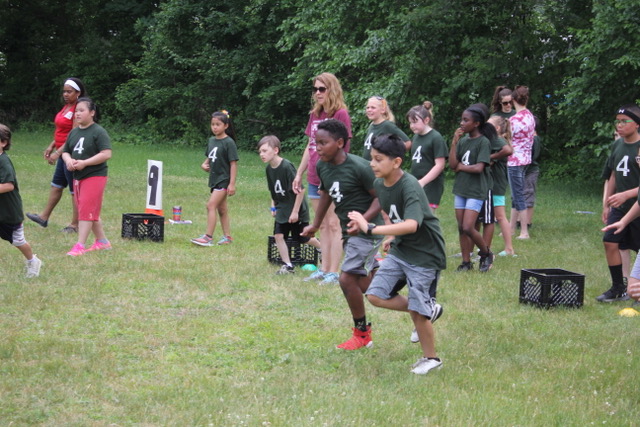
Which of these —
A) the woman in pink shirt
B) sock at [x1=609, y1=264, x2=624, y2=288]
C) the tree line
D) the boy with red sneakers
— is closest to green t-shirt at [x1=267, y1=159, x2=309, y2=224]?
the boy with red sneakers

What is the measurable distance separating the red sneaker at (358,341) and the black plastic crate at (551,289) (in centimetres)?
212

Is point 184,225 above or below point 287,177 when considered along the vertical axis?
below

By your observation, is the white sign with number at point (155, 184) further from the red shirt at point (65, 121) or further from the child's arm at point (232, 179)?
the child's arm at point (232, 179)

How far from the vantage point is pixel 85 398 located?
4977 millimetres

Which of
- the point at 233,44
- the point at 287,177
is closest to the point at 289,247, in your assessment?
the point at 287,177

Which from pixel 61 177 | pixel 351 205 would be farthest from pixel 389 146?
pixel 61 177

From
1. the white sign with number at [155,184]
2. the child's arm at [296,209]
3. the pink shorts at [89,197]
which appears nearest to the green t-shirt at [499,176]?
the child's arm at [296,209]

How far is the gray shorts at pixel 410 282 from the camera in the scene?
5539 millimetres

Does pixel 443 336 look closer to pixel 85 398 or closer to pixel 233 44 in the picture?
pixel 85 398

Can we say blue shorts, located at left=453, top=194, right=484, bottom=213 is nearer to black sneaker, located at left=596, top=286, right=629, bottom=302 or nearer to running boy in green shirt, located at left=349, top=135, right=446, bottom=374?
black sneaker, located at left=596, top=286, right=629, bottom=302

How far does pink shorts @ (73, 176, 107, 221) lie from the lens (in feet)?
31.0

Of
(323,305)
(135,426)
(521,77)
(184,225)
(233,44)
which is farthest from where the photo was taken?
(233,44)

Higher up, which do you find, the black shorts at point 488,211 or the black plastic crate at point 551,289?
the black shorts at point 488,211

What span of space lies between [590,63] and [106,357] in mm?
12373
